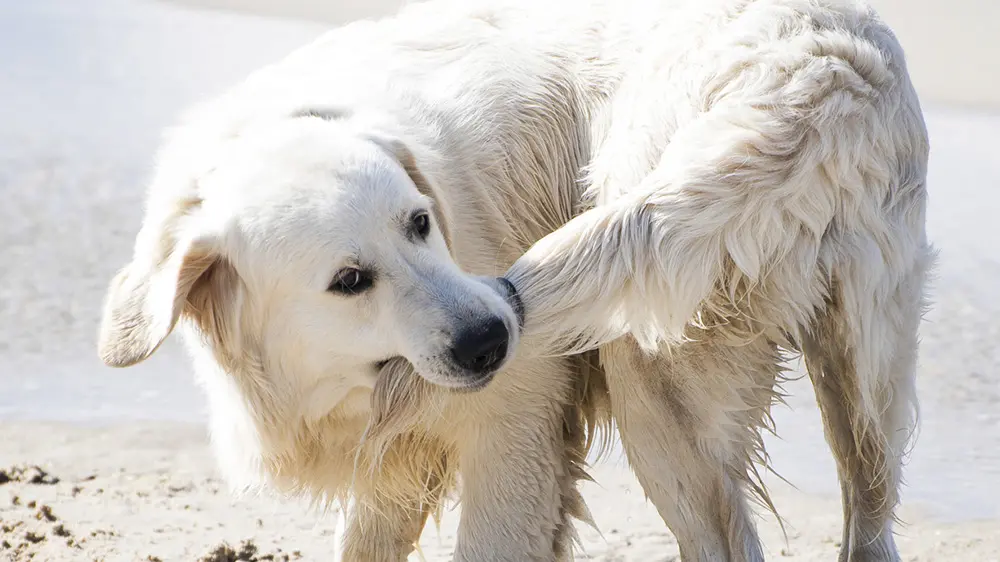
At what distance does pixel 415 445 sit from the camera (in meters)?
3.86

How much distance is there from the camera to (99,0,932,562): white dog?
10.7 feet

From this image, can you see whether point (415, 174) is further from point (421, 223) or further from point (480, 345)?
point (480, 345)

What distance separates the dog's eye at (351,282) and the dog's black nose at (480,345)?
295mm

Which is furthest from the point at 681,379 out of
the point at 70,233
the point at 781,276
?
the point at 70,233

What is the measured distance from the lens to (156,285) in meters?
Result: 3.40

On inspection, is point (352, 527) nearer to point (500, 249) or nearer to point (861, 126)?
point (500, 249)

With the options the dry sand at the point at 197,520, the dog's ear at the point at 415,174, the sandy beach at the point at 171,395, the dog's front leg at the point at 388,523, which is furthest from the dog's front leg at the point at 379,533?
the dog's ear at the point at 415,174

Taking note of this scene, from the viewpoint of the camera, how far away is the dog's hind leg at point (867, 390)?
3.49 metres

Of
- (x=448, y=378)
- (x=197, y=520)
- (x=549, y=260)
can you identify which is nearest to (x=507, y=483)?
(x=448, y=378)

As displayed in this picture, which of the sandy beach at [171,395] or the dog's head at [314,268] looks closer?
the dog's head at [314,268]

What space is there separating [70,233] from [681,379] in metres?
5.65

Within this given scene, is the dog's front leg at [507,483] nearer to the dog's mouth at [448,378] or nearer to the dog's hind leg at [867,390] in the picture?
the dog's mouth at [448,378]

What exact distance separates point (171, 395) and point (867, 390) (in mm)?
4199

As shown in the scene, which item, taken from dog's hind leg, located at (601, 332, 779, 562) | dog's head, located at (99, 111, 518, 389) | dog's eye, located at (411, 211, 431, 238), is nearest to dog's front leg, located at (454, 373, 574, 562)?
dog's hind leg, located at (601, 332, 779, 562)
